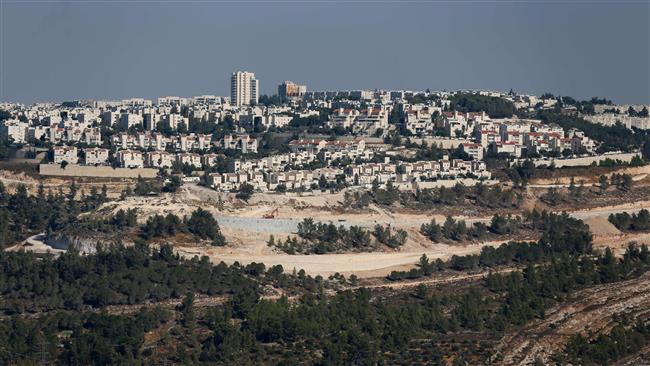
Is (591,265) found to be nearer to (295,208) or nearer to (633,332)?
(633,332)

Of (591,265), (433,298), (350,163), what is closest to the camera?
(433,298)

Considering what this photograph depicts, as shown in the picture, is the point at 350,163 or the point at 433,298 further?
the point at 350,163

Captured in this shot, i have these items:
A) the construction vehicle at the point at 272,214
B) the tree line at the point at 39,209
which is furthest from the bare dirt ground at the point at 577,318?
the tree line at the point at 39,209

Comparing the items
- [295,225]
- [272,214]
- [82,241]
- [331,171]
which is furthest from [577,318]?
[331,171]

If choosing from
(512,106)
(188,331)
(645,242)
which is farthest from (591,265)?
(512,106)

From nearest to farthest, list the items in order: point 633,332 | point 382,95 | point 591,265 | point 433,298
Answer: point 633,332, point 433,298, point 591,265, point 382,95

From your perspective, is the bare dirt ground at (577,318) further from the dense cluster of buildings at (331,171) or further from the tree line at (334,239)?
the dense cluster of buildings at (331,171)

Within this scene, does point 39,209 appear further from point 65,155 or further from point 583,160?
point 583,160
